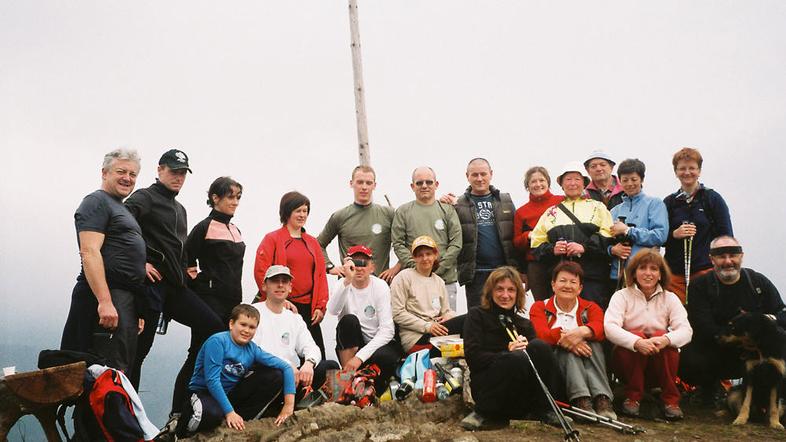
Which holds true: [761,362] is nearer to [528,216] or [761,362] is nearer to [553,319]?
[553,319]

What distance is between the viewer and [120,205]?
5.67 metres

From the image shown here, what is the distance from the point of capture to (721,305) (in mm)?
6746

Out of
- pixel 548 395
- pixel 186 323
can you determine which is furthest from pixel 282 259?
pixel 548 395

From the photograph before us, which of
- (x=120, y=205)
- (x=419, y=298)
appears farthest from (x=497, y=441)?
(x=120, y=205)

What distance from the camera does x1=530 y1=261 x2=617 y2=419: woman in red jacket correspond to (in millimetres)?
6043

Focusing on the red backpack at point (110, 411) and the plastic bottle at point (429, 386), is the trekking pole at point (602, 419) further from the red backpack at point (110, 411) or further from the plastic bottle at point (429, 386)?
the red backpack at point (110, 411)

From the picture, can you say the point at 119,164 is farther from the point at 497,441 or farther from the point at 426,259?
the point at 497,441

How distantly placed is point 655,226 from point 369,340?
11.8 feet

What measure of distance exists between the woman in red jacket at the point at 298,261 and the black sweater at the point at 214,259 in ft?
0.95

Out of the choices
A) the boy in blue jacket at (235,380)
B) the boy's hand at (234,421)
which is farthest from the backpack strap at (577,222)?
the boy's hand at (234,421)

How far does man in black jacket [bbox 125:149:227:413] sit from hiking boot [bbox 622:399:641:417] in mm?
4251

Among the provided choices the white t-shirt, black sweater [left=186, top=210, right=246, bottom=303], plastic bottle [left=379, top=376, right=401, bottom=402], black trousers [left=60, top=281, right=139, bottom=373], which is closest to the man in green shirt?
black sweater [left=186, top=210, right=246, bottom=303]

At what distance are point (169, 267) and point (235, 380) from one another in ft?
4.28

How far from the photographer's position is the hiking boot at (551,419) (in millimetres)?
5770
